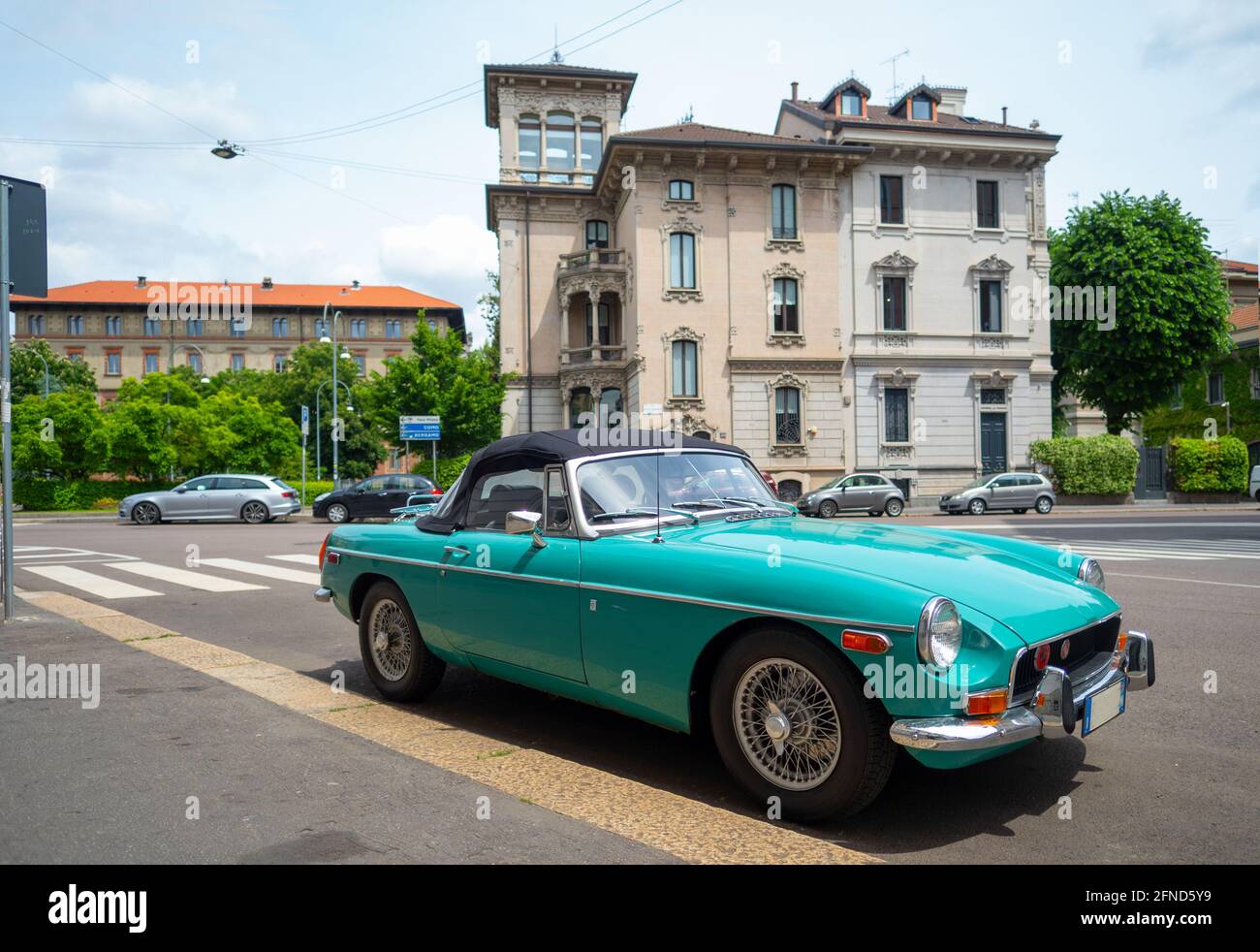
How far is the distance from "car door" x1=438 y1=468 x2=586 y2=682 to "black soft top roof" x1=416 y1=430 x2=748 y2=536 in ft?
0.19

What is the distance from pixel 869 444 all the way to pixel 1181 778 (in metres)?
33.9

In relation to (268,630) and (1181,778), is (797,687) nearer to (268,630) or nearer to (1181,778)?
(1181,778)

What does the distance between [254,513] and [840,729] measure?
28.7 m

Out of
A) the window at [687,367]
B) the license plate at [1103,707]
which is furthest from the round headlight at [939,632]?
the window at [687,367]

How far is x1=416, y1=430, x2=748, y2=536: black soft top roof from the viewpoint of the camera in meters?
5.09

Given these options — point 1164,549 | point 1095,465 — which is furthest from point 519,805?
point 1095,465

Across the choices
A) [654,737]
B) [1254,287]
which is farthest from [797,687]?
[1254,287]

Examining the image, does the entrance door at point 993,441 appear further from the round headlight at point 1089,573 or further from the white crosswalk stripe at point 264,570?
the round headlight at point 1089,573

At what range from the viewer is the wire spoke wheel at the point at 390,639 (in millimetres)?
5730

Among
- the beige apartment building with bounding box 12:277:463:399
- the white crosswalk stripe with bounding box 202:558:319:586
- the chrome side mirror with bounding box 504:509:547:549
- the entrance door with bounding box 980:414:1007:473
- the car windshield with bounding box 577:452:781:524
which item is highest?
the beige apartment building with bounding box 12:277:463:399

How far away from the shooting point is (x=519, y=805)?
3.89 meters

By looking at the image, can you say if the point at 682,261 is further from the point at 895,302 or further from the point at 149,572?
the point at 149,572

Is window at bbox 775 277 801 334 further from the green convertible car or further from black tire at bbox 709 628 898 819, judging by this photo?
black tire at bbox 709 628 898 819

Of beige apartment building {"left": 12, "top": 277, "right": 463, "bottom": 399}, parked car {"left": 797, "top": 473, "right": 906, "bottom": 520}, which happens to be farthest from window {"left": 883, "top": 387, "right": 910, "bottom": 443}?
beige apartment building {"left": 12, "top": 277, "right": 463, "bottom": 399}
